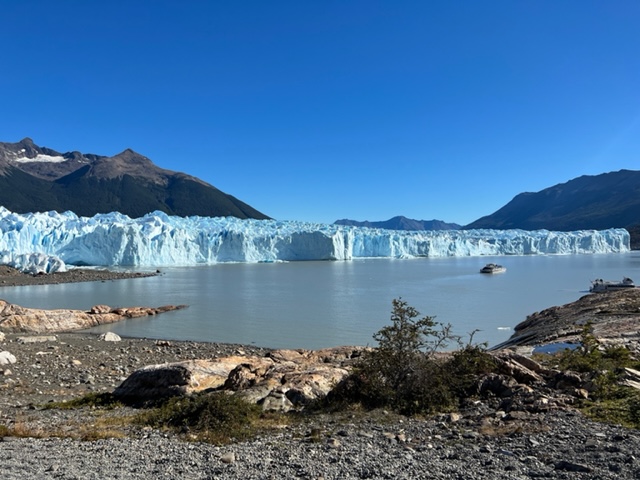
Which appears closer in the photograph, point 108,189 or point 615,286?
point 615,286

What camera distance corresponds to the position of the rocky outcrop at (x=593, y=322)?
9789 mm

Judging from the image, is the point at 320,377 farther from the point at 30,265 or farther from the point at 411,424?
the point at 30,265

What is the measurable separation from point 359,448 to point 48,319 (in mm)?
15012

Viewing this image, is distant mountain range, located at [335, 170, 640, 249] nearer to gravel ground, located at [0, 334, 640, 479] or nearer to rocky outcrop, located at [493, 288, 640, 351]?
rocky outcrop, located at [493, 288, 640, 351]

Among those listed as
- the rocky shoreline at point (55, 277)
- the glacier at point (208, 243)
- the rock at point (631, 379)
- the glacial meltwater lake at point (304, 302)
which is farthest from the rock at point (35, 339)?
the glacier at point (208, 243)

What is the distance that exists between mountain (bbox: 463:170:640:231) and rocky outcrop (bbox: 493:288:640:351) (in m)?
109

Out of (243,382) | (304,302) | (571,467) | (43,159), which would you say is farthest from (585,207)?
(43,159)

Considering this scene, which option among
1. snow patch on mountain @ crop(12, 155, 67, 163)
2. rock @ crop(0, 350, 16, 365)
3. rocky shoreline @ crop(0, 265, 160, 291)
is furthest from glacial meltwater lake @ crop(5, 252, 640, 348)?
snow patch on mountain @ crop(12, 155, 67, 163)

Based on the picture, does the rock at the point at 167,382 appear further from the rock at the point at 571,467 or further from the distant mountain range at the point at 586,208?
the distant mountain range at the point at 586,208

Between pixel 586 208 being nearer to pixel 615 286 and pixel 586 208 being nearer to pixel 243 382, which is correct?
pixel 615 286

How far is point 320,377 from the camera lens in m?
6.34

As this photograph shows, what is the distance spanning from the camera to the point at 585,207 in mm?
153500

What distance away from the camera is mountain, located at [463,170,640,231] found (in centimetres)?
12875

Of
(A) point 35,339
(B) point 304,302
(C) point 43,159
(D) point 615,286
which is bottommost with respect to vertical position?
(B) point 304,302
